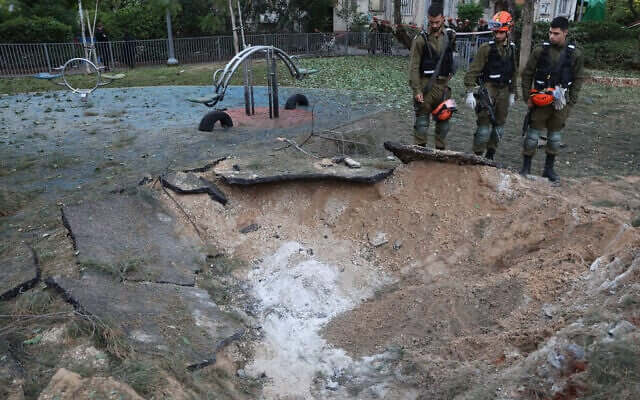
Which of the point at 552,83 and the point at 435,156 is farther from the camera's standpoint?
the point at 552,83

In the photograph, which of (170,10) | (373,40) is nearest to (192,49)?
(170,10)

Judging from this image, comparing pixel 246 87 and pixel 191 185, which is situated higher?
pixel 246 87

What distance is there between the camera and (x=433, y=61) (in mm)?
5953

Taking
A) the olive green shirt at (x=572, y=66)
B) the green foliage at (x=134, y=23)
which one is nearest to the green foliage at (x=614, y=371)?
the olive green shirt at (x=572, y=66)

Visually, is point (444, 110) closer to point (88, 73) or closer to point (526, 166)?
point (526, 166)

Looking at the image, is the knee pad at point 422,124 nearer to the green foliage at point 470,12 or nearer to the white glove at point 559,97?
the white glove at point 559,97

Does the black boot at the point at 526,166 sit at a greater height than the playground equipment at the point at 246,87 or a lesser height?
lesser

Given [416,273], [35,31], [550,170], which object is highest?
[35,31]

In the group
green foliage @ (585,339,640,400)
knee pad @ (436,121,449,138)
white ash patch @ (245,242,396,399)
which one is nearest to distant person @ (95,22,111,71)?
knee pad @ (436,121,449,138)

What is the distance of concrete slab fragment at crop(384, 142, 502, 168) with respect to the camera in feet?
16.9

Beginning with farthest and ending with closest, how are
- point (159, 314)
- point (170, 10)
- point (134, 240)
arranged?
point (170, 10)
point (134, 240)
point (159, 314)

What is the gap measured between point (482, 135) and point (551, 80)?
3.15 ft

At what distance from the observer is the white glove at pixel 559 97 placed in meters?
5.50

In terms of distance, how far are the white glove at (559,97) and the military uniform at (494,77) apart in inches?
22.8
